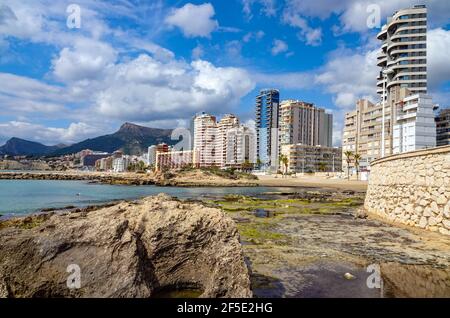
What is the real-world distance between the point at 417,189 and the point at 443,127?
395 feet

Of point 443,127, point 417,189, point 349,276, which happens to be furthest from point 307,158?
point 349,276

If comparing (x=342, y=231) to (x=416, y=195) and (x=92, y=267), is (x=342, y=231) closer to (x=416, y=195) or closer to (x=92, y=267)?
(x=416, y=195)

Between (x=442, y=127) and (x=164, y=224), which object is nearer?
(x=164, y=224)

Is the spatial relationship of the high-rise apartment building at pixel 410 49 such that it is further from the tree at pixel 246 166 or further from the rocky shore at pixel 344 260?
the rocky shore at pixel 344 260

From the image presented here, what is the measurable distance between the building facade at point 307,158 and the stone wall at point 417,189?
145343 mm

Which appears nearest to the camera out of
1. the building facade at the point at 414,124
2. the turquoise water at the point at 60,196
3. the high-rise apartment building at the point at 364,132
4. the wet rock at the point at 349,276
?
the wet rock at the point at 349,276

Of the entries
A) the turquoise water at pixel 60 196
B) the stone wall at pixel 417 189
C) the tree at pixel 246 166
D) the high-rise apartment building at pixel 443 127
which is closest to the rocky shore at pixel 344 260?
the stone wall at pixel 417 189

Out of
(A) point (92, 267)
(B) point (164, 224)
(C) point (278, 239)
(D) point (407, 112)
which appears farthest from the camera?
(D) point (407, 112)

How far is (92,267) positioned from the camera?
304 inches

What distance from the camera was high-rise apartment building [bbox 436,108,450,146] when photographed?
117419 millimetres

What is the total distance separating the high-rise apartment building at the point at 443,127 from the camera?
385 ft
